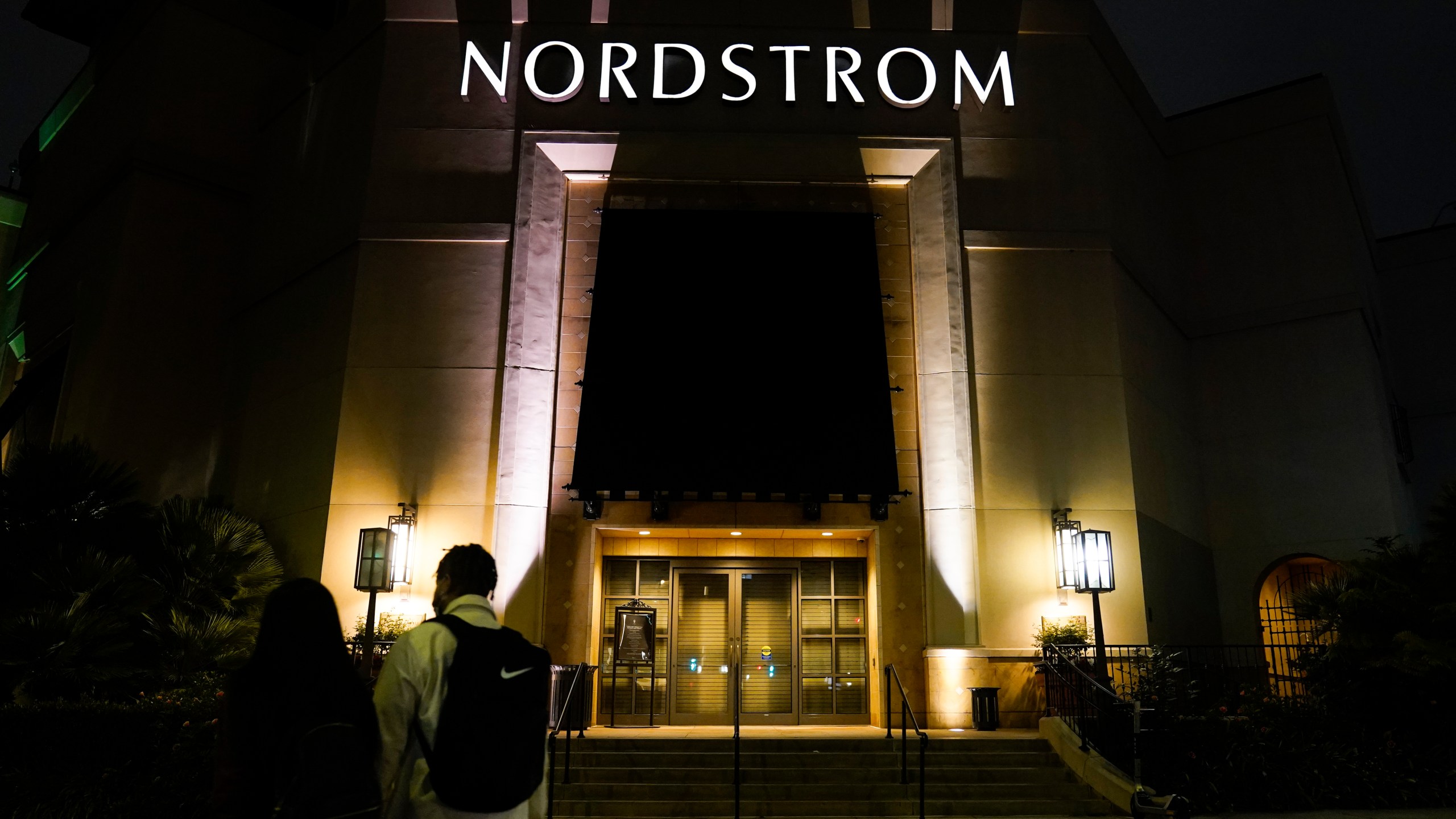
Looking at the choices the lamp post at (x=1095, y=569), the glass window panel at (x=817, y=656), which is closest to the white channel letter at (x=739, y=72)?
the lamp post at (x=1095, y=569)

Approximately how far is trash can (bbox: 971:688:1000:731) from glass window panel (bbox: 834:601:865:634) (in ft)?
8.41

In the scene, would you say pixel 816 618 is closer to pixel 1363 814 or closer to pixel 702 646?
pixel 702 646

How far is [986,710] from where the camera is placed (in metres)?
13.9

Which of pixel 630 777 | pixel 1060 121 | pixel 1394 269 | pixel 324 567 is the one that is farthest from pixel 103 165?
pixel 1394 269

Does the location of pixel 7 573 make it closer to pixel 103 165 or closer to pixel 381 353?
pixel 381 353

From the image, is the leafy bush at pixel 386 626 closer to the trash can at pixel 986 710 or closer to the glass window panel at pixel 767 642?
the glass window panel at pixel 767 642

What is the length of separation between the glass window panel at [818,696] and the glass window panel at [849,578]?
1.32 meters

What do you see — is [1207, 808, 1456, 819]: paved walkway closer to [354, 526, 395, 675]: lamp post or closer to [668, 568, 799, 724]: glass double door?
[668, 568, 799, 724]: glass double door

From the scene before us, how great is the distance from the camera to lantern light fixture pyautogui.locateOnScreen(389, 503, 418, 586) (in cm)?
1462

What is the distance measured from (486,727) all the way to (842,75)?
15069 mm

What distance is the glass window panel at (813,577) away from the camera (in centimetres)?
1650

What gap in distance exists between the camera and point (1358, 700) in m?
12.2

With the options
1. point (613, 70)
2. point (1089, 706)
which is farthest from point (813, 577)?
point (613, 70)

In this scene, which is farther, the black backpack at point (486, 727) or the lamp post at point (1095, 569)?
the lamp post at point (1095, 569)
